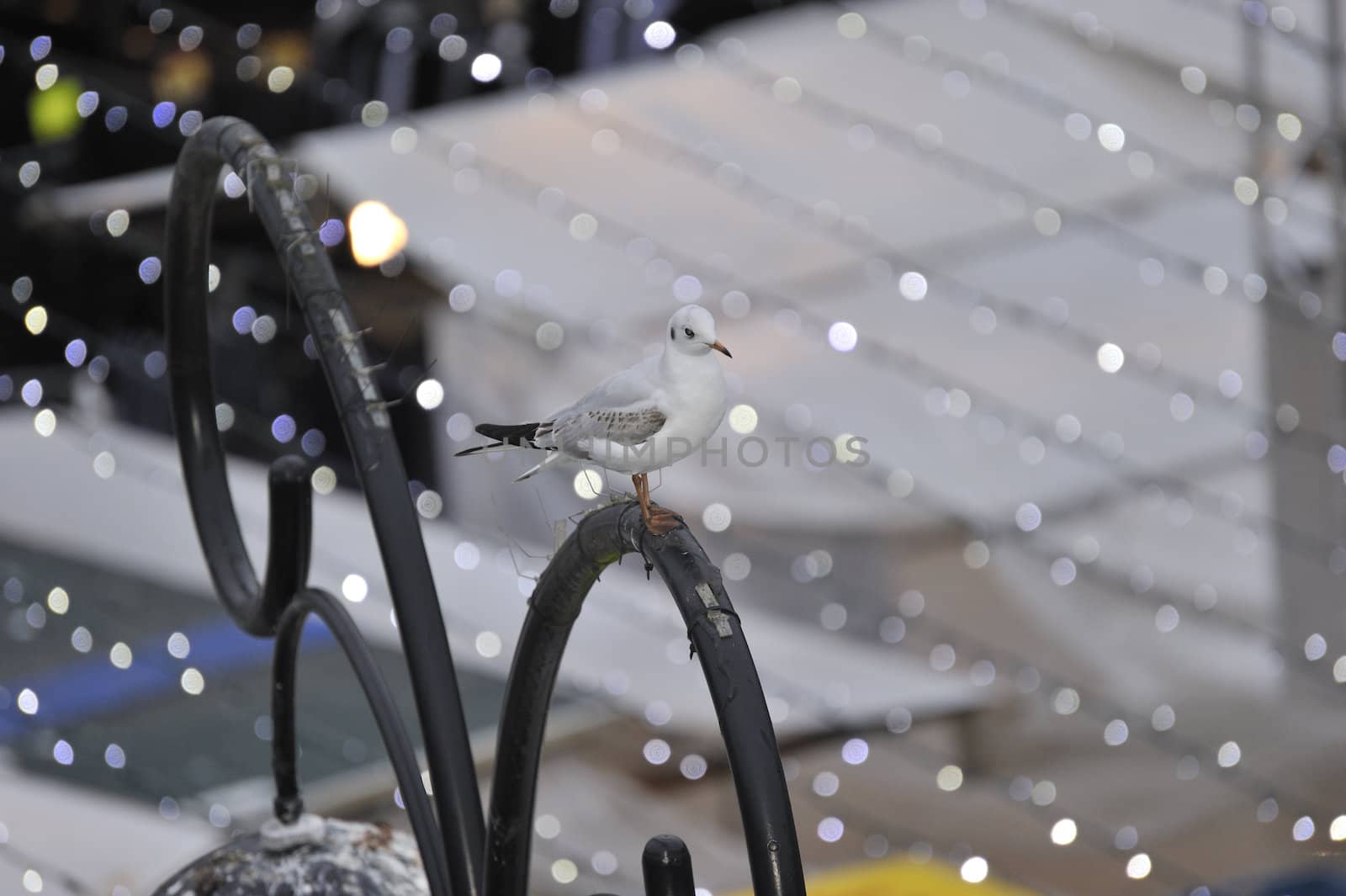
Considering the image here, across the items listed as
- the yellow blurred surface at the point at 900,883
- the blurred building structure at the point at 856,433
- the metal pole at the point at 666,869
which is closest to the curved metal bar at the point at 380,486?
the metal pole at the point at 666,869

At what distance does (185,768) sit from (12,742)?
0.14 m

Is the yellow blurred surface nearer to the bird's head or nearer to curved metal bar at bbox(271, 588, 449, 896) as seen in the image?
curved metal bar at bbox(271, 588, 449, 896)

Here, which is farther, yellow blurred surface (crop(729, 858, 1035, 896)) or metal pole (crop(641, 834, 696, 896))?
yellow blurred surface (crop(729, 858, 1035, 896))

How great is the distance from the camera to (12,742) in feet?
3.92

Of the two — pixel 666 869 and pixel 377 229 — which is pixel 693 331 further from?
pixel 377 229

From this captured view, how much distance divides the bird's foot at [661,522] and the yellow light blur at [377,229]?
72.9 inches

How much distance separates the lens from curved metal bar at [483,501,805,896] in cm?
26

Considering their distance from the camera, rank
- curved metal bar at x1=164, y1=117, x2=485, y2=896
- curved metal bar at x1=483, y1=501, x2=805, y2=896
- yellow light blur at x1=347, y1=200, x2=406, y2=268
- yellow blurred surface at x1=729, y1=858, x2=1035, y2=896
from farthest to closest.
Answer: yellow light blur at x1=347, y1=200, x2=406, y2=268, yellow blurred surface at x1=729, y1=858, x2=1035, y2=896, curved metal bar at x1=164, y1=117, x2=485, y2=896, curved metal bar at x1=483, y1=501, x2=805, y2=896

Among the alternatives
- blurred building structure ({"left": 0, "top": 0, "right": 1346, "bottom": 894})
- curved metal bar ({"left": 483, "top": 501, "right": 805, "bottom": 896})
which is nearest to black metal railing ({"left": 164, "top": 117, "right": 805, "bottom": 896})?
curved metal bar ({"left": 483, "top": 501, "right": 805, "bottom": 896})

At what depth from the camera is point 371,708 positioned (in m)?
0.45

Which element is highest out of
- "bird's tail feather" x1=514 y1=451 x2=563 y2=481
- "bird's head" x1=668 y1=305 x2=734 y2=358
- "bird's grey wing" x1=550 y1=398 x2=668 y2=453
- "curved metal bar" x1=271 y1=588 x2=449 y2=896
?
"bird's head" x1=668 y1=305 x2=734 y2=358

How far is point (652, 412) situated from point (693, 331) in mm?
21

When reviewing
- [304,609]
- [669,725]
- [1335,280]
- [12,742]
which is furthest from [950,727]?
[304,609]

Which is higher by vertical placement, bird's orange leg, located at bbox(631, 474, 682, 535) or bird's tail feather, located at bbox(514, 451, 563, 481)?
bird's orange leg, located at bbox(631, 474, 682, 535)
